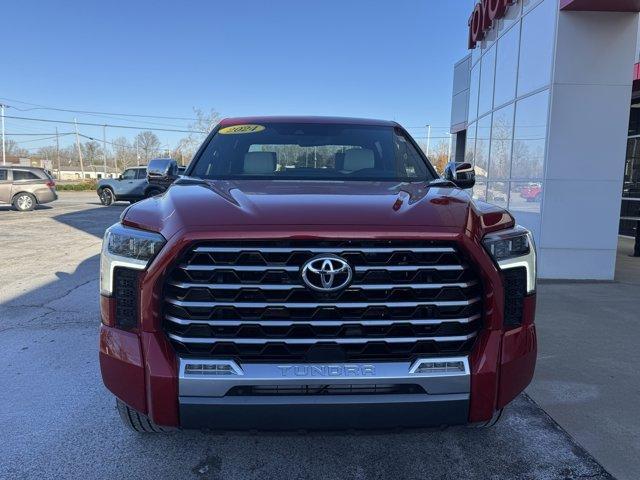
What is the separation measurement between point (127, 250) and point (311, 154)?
179 cm

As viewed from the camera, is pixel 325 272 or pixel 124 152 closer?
pixel 325 272

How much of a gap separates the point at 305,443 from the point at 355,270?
1.34 metres

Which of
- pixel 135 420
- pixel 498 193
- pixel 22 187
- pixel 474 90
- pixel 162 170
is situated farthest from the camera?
pixel 22 187

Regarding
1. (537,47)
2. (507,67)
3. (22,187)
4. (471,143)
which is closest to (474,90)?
(471,143)

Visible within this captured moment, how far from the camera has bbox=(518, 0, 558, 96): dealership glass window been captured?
23.8 ft

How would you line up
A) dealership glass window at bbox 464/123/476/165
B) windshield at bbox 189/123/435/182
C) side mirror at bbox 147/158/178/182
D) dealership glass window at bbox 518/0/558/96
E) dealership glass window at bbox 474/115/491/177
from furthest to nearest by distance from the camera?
dealership glass window at bbox 464/123/476/165
dealership glass window at bbox 474/115/491/177
dealership glass window at bbox 518/0/558/96
side mirror at bbox 147/158/178/182
windshield at bbox 189/123/435/182

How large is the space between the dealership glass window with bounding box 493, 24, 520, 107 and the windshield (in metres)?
5.80

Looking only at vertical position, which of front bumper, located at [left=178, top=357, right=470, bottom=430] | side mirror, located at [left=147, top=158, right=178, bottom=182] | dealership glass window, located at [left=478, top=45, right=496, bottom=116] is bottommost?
front bumper, located at [left=178, top=357, right=470, bottom=430]

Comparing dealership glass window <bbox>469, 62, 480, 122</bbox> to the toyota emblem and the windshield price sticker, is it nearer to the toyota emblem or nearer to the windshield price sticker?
the windshield price sticker

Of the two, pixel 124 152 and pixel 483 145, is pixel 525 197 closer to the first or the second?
pixel 483 145

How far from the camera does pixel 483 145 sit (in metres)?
10.8

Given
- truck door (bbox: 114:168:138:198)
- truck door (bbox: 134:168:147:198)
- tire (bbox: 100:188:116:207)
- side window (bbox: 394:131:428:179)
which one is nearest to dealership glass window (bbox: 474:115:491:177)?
side window (bbox: 394:131:428:179)

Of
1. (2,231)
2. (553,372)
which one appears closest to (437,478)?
(553,372)

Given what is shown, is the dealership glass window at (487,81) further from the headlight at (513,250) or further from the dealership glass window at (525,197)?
the headlight at (513,250)
